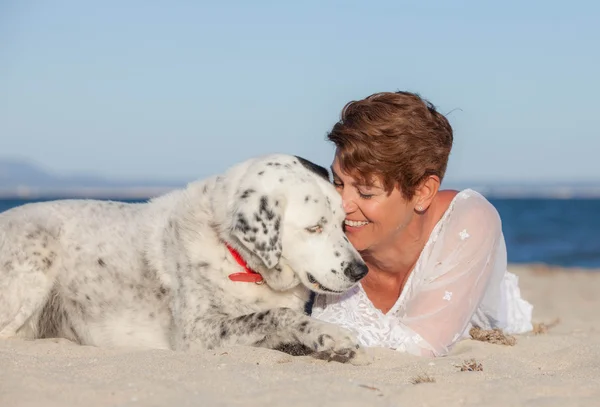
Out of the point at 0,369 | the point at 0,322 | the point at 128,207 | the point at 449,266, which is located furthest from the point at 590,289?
the point at 0,369

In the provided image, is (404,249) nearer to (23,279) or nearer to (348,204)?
(348,204)

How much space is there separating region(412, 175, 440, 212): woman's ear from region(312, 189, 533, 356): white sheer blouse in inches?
8.3

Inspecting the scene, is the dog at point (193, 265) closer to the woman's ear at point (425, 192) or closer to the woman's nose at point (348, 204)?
the woman's nose at point (348, 204)

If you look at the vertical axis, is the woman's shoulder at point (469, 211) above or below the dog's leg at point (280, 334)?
above

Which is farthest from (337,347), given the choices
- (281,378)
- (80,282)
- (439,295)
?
(80,282)

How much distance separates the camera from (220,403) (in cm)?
322

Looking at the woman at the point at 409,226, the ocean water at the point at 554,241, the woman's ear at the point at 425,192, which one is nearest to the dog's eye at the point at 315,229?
the woman at the point at 409,226

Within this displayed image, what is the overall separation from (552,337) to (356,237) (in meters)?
1.62

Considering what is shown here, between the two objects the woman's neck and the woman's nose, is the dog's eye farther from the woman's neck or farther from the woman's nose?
the woman's neck

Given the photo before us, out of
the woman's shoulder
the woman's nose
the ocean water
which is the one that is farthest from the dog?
the ocean water

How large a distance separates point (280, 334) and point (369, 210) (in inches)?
38.6

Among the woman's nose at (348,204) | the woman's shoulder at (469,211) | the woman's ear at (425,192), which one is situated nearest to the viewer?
the woman's nose at (348,204)

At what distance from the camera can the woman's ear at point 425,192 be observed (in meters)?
5.08

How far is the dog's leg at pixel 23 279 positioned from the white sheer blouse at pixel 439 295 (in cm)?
170
